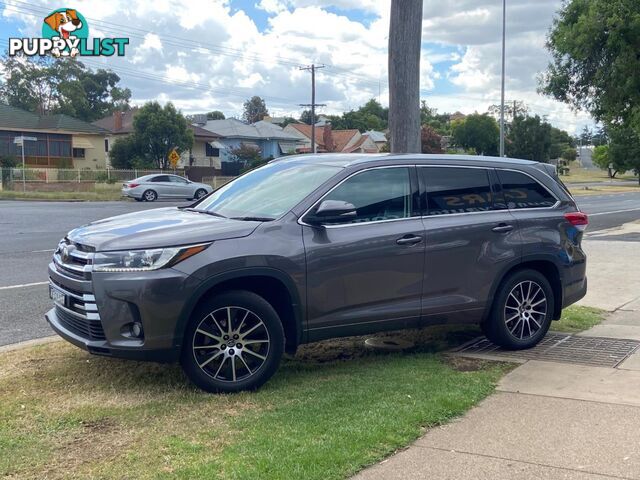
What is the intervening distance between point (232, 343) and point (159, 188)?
31093mm

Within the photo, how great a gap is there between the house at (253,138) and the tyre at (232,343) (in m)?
58.3

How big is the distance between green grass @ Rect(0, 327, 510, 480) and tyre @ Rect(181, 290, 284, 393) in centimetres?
15

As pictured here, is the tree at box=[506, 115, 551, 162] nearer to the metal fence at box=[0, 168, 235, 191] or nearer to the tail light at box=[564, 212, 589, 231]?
the metal fence at box=[0, 168, 235, 191]

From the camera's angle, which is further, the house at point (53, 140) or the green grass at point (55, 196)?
the house at point (53, 140)

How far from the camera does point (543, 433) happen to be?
4.52m

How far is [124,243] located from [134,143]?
157 feet

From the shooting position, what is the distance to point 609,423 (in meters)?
4.72

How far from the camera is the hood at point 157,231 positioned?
16.4ft

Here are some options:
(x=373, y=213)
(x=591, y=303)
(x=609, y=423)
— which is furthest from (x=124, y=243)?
(x=591, y=303)

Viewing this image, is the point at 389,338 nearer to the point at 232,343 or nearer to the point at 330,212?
the point at 330,212

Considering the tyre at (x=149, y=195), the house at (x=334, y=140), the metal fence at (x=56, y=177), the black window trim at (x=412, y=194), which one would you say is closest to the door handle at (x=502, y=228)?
the black window trim at (x=412, y=194)

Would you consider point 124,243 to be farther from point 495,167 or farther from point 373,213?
point 495,167

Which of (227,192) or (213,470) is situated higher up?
(227,192)

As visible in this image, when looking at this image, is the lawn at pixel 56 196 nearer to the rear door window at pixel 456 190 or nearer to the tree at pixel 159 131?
the tree at pixel 159 131
